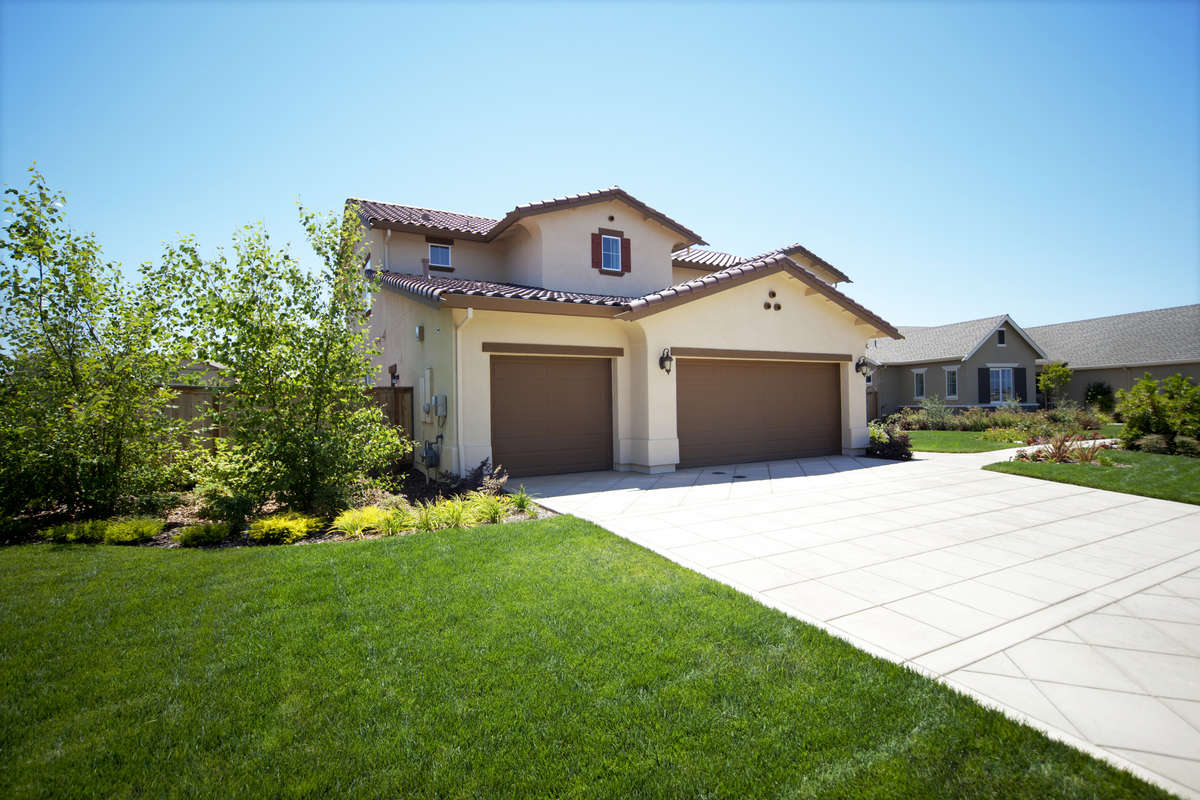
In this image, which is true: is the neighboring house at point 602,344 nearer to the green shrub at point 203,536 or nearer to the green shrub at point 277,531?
the green shrub at point 277,531

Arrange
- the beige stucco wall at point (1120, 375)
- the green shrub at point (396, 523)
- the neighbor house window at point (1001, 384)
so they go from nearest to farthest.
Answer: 1. the green shrub at point (396, 523)
2. the beige stucco wall at point (1120, 375)
3. the neighbor house window at point (1001, 384)

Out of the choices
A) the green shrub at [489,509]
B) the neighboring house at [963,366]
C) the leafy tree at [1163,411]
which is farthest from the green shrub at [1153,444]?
→ the green shrub at [489,509]

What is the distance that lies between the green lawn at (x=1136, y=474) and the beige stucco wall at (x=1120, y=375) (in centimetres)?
1759

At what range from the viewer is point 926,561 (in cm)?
532

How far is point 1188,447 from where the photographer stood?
522 inches

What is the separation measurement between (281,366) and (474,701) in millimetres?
6012

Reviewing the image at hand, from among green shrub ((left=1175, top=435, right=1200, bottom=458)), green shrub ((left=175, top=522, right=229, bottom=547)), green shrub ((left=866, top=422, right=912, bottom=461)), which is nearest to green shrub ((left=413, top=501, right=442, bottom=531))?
green shrub ((left=175, top=522, right=229, bottom=547))

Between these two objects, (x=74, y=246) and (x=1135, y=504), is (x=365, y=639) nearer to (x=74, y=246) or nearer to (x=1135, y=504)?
(x=74, y=246)

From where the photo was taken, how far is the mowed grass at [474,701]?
7.64 feet

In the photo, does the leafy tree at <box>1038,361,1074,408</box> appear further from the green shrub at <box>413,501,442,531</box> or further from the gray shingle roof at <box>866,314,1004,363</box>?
the green shrub at <box>413,501,442,531</box>

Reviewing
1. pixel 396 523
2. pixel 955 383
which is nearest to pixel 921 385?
pixel 955 383

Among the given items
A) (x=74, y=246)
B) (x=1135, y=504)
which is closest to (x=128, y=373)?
(x=74, y=246)

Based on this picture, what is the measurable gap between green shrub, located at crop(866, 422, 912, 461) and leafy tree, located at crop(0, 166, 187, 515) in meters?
14.6

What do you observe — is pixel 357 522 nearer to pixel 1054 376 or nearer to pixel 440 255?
pixel 440 255
